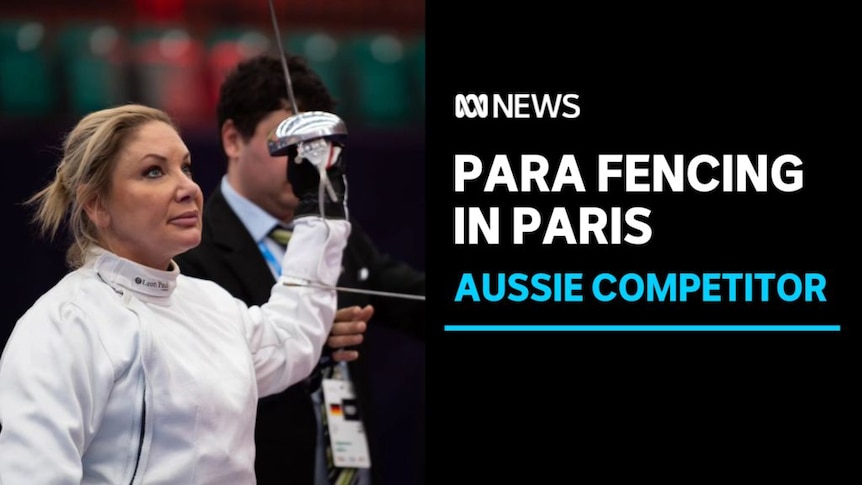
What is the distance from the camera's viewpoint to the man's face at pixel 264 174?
2.23m

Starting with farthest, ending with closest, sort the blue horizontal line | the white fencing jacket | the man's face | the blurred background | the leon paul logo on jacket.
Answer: the blurred background → the man's face → the leon paul logo on jacket → the blue horizontal line → the white fencing jacket

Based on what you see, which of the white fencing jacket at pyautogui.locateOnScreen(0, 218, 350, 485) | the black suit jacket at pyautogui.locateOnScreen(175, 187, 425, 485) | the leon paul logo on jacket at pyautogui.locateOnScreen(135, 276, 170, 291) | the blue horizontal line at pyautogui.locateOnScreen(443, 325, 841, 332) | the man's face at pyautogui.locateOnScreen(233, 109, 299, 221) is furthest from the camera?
the man's face at pyautogui.locateOnScreen(233, 109, 299, 221)

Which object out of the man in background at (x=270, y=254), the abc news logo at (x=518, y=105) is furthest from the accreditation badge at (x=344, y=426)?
the abc news logo at (x=518, y=105)

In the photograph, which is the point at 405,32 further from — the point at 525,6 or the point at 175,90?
the point at 525,6

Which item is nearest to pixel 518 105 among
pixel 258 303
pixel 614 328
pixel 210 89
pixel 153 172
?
pixel 614 328

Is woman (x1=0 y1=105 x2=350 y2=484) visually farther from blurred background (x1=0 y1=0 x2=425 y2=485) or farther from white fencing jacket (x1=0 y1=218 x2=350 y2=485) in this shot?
blurred background (x1=0 y1=0 x2=425 y2=485)

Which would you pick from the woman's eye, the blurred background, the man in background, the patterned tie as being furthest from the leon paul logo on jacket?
the blurred background

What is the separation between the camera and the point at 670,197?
1.62m

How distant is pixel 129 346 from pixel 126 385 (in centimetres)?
5

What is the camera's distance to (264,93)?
2256 millimetres

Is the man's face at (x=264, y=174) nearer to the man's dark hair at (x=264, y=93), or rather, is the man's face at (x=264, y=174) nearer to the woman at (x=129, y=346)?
the man's dark hair at (x=264, y=93)

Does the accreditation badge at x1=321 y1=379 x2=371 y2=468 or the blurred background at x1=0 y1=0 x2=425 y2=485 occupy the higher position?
the blurred background at x1=0 y1=0 x2=425 y2=485

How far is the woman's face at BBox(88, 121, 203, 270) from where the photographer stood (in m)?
A: 1.72

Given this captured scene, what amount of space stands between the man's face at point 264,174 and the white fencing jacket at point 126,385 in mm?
412
